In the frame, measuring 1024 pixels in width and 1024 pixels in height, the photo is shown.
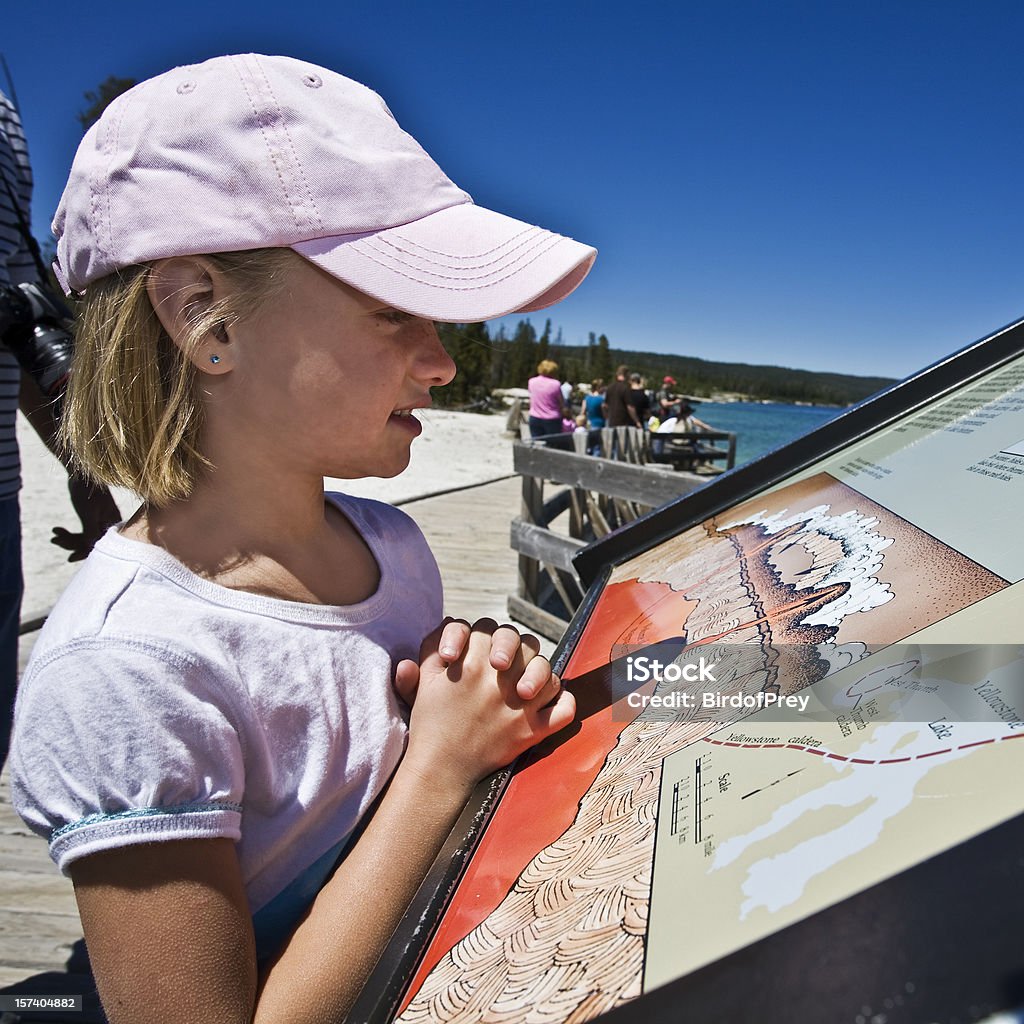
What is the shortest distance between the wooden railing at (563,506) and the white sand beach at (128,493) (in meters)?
1.23

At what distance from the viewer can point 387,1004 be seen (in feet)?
1.97

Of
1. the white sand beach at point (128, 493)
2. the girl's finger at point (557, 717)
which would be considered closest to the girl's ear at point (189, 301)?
the girl's finger at point (557, 717)

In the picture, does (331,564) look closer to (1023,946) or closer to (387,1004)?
(387,1004)

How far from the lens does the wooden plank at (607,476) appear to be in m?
4.07

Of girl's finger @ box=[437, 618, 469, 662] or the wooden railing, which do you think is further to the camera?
the wooden railing

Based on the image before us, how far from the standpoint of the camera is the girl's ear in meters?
0.95

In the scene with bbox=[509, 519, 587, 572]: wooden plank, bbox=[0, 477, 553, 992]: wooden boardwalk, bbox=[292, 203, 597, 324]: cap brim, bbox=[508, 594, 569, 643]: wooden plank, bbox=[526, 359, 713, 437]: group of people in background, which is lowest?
bbox=[0, 477, 553, 992]: wooden boardwalk

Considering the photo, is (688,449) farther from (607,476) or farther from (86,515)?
(86,515)

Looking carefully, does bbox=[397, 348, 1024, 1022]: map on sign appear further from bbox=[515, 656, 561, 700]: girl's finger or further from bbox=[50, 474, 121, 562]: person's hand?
bbox=[50, 474, 121, 562]: person's hand

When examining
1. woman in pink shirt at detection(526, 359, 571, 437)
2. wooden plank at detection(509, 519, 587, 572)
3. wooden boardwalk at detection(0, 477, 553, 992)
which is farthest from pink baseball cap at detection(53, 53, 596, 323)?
woman in pink shirt at detection(526, 359, 571, 437)

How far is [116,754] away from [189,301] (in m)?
0.53

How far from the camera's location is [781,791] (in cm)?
59

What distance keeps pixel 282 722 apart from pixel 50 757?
9.5 inches

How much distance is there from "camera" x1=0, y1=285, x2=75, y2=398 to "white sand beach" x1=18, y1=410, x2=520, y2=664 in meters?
1.67
